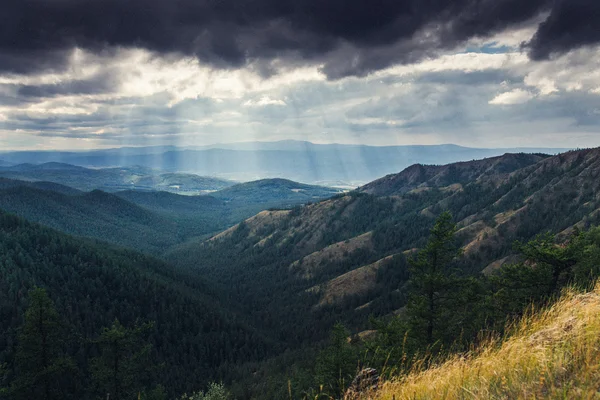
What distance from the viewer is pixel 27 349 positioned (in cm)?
→ 3362

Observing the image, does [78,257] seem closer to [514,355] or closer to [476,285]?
[476,285]

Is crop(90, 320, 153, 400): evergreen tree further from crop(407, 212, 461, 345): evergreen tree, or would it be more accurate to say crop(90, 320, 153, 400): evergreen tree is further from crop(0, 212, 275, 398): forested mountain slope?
crop(0, 212, 275, 398): forested mountain slope

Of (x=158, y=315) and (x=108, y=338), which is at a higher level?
(x=108, y=338)

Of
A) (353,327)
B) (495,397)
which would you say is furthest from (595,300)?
(353,327)

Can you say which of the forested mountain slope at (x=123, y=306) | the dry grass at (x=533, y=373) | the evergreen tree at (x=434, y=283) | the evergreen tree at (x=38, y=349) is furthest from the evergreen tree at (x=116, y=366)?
the forested mountain slope at (x=123, y=306)

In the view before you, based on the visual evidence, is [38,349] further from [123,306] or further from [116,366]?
[123,306]

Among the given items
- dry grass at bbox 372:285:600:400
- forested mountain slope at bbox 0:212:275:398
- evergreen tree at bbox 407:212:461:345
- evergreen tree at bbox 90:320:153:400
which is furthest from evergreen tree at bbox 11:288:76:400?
forested mountain slope at bbox 0:212:275:398

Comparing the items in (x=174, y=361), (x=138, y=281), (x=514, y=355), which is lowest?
(x=174, y=361)

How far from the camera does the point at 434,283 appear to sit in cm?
2897

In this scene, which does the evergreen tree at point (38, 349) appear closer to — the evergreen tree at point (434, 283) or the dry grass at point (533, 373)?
the evergreen tree at point (434, 283)

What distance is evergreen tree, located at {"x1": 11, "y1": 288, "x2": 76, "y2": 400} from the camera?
108 feet

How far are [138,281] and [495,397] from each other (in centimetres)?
17035

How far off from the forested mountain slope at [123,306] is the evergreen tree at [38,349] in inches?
3078

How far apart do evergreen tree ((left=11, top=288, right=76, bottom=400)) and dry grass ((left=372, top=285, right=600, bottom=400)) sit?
127 feet
